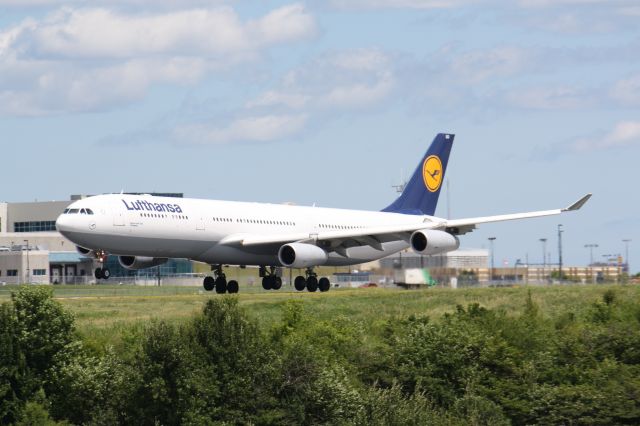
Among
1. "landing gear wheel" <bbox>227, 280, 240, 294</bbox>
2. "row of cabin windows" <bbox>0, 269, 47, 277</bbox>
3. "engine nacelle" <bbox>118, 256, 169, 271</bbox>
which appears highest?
"row of cabin windows" <bbox>0, 269, 47, 277</bbox>

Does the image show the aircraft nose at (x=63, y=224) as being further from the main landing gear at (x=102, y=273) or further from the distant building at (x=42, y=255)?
the distant building at (x=42, y=255)

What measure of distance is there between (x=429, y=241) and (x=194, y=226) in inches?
515

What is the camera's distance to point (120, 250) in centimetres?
6644

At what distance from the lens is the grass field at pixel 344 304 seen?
62.2 meters

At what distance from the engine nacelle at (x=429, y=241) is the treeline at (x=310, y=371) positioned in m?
10.6

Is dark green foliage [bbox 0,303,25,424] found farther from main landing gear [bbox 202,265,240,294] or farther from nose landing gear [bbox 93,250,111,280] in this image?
main landing gear [bbox 202,265,240,294]

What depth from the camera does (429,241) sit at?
71938 millimetres

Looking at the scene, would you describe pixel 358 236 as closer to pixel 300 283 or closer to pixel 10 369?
pixel 300 283

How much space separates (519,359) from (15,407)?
22.2 metres

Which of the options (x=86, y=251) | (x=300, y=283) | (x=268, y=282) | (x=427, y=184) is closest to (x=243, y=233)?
(x=268, y=282)

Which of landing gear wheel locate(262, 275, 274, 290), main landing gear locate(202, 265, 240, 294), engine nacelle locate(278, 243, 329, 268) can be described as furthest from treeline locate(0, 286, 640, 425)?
landing gear wheel locate(262, 275, 274, 290)

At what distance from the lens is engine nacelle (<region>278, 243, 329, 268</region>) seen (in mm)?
71000

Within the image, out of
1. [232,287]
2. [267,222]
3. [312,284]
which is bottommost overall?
[232,287]

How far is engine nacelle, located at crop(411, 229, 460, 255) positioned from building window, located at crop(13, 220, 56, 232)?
307 feet
